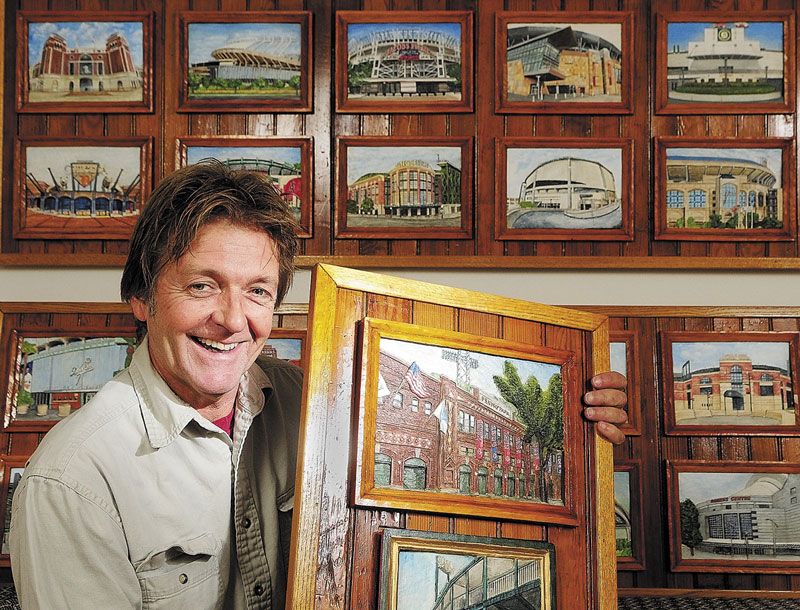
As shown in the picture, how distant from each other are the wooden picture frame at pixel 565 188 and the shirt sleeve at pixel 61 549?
162 cm

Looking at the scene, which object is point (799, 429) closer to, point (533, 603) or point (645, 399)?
point (645, 399)

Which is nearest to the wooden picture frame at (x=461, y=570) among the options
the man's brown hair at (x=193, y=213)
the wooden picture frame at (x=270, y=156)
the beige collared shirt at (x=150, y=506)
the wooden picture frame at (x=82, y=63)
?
the beige collared shirt at (x=150, y=506)

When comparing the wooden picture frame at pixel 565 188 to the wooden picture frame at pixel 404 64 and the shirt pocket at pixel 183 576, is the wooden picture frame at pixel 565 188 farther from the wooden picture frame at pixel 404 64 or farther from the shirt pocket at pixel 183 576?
the shirt pocket at pixel 183 576

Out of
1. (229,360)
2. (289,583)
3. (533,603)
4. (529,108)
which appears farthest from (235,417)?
(529,108)

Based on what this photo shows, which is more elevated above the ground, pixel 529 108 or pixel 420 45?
pixel 420 45

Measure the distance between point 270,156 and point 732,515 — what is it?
1.81 m

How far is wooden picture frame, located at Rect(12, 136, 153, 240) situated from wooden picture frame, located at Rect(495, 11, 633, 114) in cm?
117

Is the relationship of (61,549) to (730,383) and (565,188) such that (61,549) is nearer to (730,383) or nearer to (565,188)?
(565,188)

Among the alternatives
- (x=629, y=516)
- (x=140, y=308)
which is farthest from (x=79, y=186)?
(x=629, y=516)

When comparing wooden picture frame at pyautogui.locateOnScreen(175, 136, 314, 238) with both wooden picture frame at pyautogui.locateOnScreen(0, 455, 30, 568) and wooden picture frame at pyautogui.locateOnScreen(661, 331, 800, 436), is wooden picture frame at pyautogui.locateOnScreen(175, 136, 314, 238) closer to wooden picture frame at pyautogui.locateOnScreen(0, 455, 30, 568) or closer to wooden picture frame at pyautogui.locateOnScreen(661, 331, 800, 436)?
wooden picture frame at pyautogui.locateOnScreen(0, 455, 30, 568)

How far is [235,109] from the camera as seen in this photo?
2613 millimetres

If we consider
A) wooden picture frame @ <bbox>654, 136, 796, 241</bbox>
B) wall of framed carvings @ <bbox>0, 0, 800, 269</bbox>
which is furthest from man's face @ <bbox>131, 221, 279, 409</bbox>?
wooden picture frame @ <bbox>654, 136, 796, 241</bbox>

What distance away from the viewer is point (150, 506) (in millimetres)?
1390

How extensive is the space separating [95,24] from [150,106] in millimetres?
329
